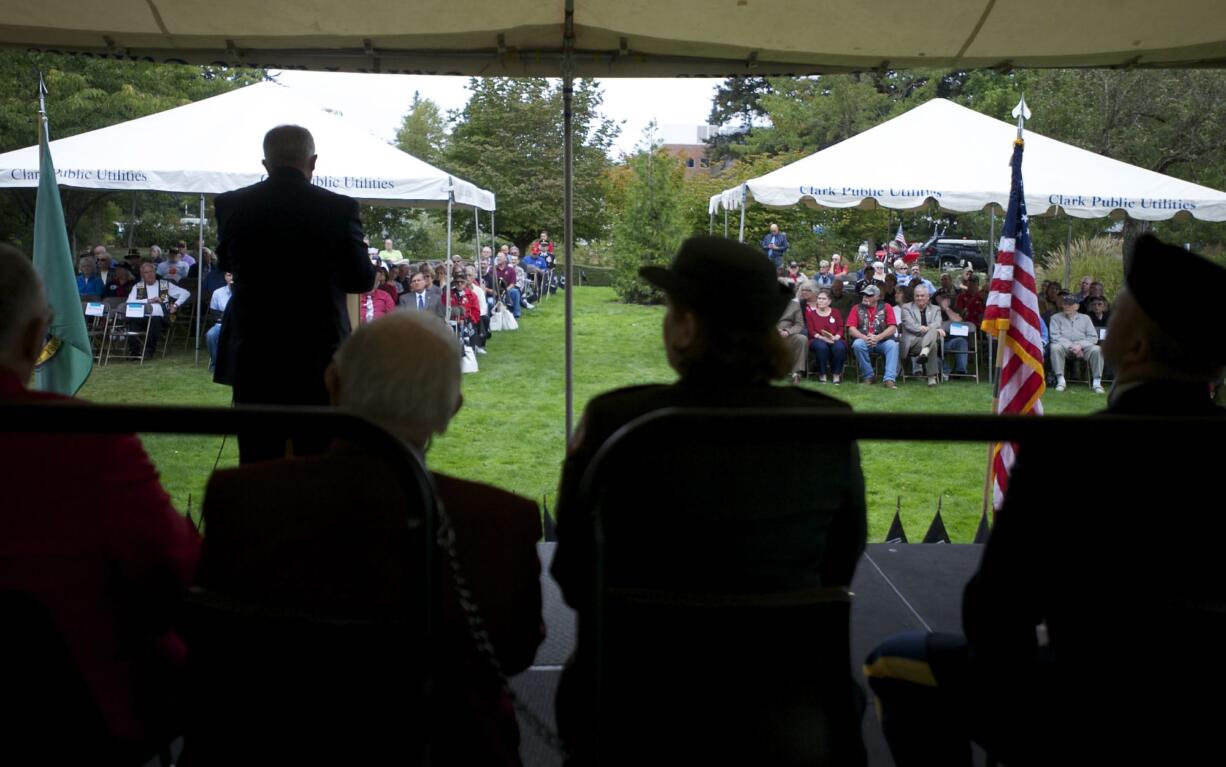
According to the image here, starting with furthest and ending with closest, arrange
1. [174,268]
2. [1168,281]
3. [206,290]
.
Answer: [174,268], [206,290], [1168,281]

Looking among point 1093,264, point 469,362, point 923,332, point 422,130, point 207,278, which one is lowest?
point 469,362

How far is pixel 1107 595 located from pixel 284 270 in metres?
3.07

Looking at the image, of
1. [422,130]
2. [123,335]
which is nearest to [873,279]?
[123,335]

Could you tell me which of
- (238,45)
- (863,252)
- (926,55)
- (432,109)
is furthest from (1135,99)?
(432,109)

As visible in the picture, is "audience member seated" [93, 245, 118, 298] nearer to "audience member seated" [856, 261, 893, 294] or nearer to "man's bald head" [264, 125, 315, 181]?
"audience member seated" [856, 261, 893, 294]

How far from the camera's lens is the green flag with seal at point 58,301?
5164 mm

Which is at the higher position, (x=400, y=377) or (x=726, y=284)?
(x=726, y=284)

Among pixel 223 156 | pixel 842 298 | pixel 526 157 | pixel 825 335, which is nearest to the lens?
pixel 223 156

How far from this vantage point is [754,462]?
1.73 m

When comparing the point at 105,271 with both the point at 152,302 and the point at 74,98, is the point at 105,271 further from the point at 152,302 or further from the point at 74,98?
the point at 74,98

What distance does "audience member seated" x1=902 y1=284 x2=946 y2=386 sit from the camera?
1428cm

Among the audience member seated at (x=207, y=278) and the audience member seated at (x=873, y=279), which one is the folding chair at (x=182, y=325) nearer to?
the audience member seated at (x=207, y=278)

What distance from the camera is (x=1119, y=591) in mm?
1712

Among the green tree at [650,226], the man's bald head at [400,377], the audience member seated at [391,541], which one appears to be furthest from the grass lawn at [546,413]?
the green tree at [650,226]
